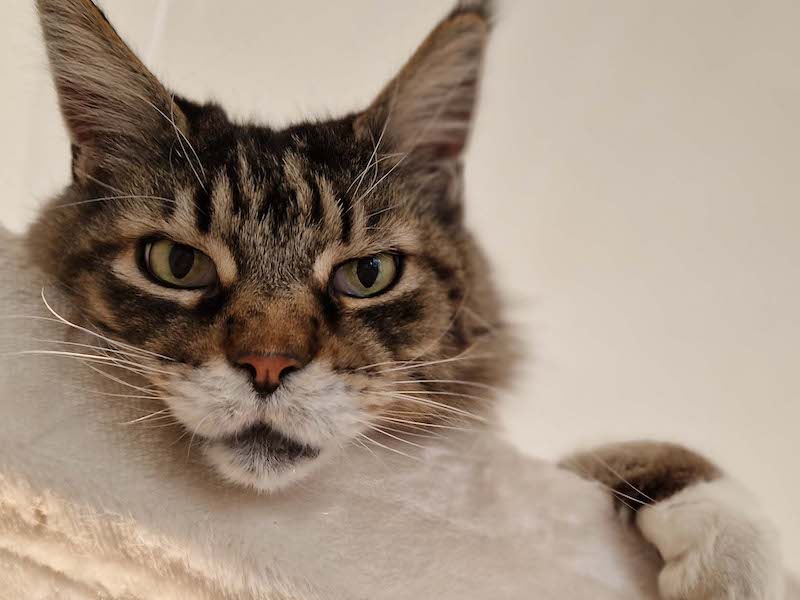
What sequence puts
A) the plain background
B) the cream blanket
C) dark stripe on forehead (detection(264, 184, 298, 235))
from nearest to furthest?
the cream blanket < dark stripe on forehead (detection(264, 184, 298, 235)) < the plain background

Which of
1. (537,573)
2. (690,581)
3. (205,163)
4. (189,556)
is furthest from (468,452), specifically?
(205,163)

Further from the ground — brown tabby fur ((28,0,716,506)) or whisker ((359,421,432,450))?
brown tabby fur ((28,0,716,506))

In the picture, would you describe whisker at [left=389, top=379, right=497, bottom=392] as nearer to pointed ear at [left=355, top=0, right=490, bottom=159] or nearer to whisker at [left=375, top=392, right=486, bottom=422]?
whisker at [left=375, top=392, right=486, bottom=422]

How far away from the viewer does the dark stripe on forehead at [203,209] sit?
2.99 feet

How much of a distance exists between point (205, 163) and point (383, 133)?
11.1 inches

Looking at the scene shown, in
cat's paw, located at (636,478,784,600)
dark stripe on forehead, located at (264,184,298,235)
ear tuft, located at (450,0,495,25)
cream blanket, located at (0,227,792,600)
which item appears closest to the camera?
cream blanket, located at (0,227,792,600)

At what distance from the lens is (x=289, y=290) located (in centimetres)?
87

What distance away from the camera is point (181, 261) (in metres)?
0.91

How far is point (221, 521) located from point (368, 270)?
397 millimetres

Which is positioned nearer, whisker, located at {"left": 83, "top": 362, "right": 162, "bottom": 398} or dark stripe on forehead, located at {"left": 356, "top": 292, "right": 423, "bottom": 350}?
whisker, located at {"left": 83, "top": 362, "right": 162, "bottom": 398}

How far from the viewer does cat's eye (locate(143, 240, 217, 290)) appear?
0.90 metres

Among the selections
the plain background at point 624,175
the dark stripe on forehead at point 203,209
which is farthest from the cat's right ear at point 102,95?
the plain background at point 624,175

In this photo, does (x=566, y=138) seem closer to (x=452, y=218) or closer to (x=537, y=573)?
(x=452, y=218)

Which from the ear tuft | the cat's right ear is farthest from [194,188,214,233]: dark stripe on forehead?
the ear tuft
